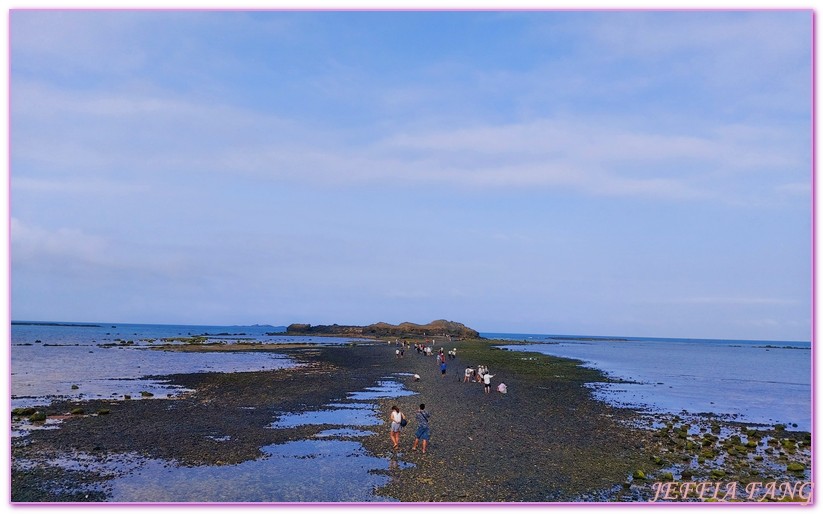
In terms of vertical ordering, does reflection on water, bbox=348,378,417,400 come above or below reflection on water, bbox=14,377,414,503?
below

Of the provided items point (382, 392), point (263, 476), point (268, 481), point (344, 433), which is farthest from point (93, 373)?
point (268, 481)

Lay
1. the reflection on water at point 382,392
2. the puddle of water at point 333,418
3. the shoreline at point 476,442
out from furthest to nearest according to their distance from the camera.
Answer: the reflection on water at point 382,392
the puddle of water at point 333,418
the shoreline at point 476,442

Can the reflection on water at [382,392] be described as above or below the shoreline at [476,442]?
below

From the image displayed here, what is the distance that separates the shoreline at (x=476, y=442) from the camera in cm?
1830

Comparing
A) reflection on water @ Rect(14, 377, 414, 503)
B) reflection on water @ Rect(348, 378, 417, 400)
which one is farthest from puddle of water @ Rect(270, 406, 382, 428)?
reflection on water @ Rect(348, 378, 417, 400)

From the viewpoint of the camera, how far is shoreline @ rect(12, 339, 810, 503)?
18297 millimetres

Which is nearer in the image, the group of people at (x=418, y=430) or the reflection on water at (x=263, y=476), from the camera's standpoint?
the reflection on water at (x=263, y=476)

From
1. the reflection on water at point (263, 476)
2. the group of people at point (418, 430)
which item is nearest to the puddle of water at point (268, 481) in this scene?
the reflection on water at point (263, 476)

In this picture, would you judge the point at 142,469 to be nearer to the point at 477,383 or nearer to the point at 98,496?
the point at 98,496

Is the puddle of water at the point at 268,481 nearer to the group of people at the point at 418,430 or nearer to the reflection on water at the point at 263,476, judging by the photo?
the reflection on water at the point at 263,476

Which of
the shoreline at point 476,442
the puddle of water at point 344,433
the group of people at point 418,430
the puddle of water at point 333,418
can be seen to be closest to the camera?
the shoreline at point 476,442

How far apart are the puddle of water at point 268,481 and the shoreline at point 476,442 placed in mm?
760

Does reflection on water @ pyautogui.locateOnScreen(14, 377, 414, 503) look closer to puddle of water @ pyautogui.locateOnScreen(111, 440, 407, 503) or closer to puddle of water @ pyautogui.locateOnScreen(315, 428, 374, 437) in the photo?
puddle of water @ pyautogui.locateOnScreen(111, 440, 407, 503)

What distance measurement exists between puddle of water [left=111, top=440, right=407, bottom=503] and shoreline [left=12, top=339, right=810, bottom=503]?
2.49 feet
